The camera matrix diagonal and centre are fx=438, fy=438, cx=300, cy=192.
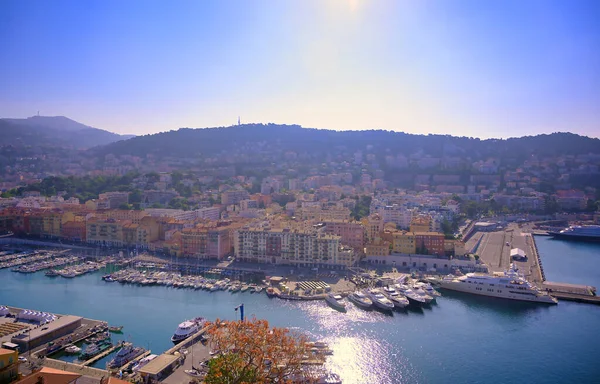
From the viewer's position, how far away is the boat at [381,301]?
1145 centimetres

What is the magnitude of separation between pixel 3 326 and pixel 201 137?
42.4 meters

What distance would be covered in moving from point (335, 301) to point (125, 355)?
5.33 m

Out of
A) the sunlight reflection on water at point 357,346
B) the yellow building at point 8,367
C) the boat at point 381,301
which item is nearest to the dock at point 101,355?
the yellow building at point 8,367

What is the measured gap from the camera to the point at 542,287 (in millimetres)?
13195

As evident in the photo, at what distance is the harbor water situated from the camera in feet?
28.1

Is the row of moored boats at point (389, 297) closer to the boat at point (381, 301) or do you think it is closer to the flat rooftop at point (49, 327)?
the boat at point (381, 301)

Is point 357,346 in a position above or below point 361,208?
below

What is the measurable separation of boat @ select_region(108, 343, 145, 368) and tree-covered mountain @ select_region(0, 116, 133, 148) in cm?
5339

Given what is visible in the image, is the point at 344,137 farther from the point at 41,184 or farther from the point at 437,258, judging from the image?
the point at 437,258

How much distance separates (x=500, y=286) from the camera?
501 inches

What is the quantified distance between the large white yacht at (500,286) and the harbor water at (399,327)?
0.93ft

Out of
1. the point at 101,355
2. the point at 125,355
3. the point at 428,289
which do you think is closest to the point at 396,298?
the point at 428,289

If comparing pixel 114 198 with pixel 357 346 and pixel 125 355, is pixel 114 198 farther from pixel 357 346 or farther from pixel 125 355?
pixel 357 346

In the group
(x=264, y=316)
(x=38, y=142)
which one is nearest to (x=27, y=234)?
(x=264, y=316)
